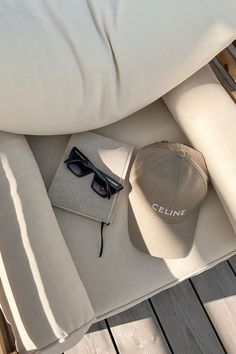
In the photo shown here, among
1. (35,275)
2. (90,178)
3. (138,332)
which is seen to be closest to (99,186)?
(90,178)

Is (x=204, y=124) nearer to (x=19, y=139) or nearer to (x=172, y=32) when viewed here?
(x=172, y=32)

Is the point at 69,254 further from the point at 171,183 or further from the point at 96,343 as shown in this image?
the point at 96,343

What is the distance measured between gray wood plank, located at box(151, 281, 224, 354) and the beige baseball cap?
36cm

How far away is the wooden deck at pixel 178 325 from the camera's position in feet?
3.94

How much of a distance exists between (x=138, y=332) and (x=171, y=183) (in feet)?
1.78

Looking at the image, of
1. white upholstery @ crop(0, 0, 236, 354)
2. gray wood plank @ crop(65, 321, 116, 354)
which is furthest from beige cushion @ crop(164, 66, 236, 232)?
gray wood plank @ crop(65, 321, 116, 354)

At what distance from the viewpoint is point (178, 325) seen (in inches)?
48.6

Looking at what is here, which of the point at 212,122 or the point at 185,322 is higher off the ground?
the point at 212,122

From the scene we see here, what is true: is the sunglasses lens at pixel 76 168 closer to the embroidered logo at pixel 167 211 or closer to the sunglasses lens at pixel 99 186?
the sunglasses lens at pixel 99 186

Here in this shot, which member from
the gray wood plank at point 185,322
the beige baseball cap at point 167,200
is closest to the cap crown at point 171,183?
the beige baseball cap at point 167,200

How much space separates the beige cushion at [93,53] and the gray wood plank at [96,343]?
2.10 ft

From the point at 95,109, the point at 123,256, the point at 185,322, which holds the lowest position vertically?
the point at 185,322

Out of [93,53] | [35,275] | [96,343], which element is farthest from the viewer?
[96,343]

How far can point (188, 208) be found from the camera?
3.22ft
